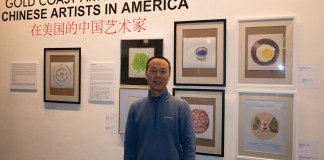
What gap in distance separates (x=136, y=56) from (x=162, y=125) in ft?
2.16

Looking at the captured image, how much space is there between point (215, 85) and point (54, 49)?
1.27 metres

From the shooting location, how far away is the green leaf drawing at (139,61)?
1.97 m

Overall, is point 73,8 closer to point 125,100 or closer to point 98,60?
point 98,60

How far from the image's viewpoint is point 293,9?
1.67 meters

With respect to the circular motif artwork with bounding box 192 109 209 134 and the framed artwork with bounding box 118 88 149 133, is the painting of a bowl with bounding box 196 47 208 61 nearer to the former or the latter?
the circular motif artwork with bounding box 192 109 209 134

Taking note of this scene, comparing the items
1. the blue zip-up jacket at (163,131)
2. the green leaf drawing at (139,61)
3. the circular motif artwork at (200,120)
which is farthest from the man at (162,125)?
the green leaf drawing at (139,61)

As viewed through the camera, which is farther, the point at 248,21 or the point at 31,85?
the point at 31,85

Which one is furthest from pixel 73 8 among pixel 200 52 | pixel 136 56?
pixel 200 52

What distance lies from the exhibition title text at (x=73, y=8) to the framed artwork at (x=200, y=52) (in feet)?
0.58

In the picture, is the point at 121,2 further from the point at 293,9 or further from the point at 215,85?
the point at 293,9

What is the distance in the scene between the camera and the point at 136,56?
199cm

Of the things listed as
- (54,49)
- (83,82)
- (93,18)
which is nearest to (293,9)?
(93,18)

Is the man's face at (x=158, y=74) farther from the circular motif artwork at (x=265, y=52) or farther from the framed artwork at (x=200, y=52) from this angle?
the circular motif artwork at (x=265, y=52)

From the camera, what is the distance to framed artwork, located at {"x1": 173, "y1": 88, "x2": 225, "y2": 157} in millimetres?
1805
